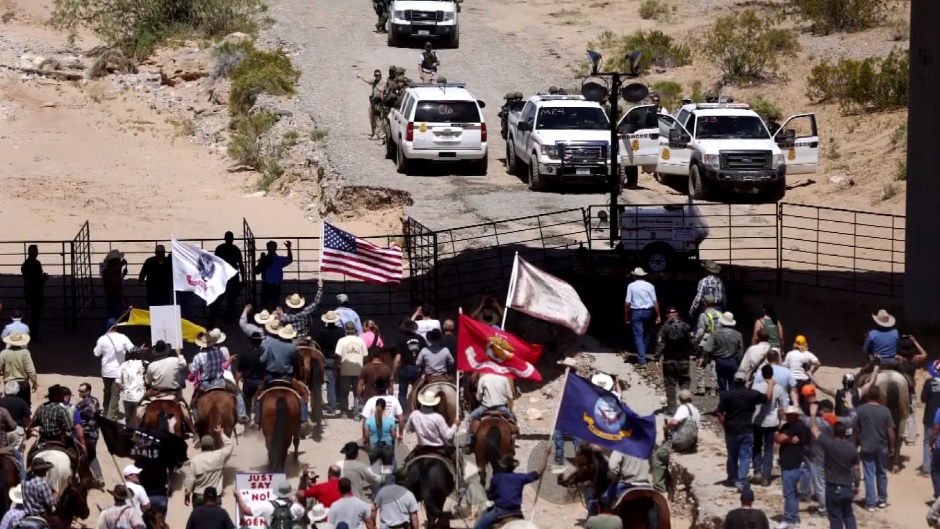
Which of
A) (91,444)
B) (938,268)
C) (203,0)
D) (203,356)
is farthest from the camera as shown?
(203,0)

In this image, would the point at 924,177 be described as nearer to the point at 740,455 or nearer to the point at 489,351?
the point at 740,455

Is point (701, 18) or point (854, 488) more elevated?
point (701, 18)

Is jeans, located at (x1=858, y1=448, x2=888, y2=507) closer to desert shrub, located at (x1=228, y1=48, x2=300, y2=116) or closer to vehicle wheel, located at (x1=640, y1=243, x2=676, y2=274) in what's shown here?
vehicle wheel, located at (x1=640, y1=243, x2=676, y2=274)

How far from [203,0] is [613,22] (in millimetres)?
12575

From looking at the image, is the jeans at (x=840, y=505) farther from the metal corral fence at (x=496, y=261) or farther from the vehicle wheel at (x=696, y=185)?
the vehicle wheel at (x=696, y=185)

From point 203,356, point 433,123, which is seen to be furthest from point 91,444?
point 433,123

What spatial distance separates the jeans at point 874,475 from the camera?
727 inches

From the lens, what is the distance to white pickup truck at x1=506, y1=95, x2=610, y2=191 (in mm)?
32719

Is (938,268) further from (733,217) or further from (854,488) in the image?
(854,488)

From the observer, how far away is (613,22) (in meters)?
54.8

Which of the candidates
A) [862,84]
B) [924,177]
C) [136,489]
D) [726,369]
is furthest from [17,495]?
[862,84]

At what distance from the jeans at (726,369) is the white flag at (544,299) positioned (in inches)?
74.0

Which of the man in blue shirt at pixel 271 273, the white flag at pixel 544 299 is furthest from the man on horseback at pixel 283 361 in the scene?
the man in blue shirt at pixel 271 273

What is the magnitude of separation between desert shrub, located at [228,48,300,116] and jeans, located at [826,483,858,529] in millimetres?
28934
